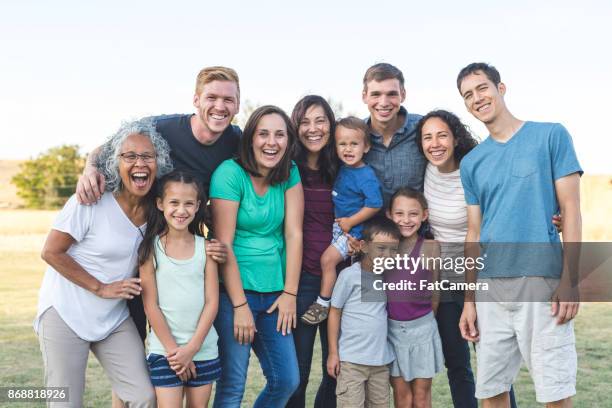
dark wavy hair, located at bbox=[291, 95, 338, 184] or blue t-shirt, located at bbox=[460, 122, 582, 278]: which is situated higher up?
dark wavy hair, located at bbox=[291, 95, 338, 184]

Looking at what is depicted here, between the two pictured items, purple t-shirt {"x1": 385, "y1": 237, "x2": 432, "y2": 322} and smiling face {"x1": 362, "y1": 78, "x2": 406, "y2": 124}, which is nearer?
purple t-shirt {"x1": 385, "y1": 237, "x2": 432, "y2": 322}

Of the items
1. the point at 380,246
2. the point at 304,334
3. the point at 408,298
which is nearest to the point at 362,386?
the point at 304,334

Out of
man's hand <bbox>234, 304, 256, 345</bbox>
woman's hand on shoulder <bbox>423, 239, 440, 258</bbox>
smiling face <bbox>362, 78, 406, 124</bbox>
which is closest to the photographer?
man's hand <bbox>234, 304, 256, 345</bbox>

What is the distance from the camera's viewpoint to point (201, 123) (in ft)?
12.3

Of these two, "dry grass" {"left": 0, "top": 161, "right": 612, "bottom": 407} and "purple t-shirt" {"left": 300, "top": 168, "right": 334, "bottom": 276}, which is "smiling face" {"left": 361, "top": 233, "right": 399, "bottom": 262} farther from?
"dry grass" {"left": 0, "top": 161, "right": 612, "bottom": 407}

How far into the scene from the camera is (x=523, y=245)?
3.28 meters

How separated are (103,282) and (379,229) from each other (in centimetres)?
163

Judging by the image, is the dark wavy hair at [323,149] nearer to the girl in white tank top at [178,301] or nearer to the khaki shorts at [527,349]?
the girl in white tank top at [178,301]

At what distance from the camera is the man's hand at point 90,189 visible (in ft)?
10.8

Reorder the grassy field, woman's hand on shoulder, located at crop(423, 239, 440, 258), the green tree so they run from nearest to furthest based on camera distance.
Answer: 1. woman's hand on shoulder, located at crop(423, 239, 440, 258)
2. the grassy field
3. the green tree

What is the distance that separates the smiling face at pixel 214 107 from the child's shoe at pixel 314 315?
1175mm

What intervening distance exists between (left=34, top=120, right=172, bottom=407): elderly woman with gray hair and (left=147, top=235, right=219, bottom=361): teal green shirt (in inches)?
5.2

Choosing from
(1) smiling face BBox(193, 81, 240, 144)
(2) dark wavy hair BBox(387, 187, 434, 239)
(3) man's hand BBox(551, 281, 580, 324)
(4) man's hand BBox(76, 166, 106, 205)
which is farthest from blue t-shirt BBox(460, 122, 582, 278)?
(4) man's hand BBox(76, 166, 106, 205)

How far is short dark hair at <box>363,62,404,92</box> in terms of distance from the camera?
400 cm
